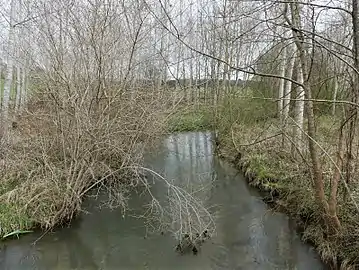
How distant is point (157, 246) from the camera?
6.88m

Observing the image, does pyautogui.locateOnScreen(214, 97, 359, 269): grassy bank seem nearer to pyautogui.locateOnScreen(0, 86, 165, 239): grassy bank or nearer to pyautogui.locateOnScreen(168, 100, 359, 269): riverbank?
pyautogui.locateOnScreen(168, 100, 359, 269): riverbank

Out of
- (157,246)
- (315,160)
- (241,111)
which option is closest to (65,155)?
(157,246)

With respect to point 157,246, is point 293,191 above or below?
above

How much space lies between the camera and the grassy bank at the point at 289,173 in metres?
5.77

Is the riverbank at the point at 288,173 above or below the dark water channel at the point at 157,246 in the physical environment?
above

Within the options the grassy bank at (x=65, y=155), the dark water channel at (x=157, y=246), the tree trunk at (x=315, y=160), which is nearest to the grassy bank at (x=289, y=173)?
the tree trunk at (x=315, y=160)

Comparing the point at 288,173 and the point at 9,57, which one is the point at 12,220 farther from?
the point at 9,57

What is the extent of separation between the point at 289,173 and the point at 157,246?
3560 mm

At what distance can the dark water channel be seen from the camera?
629 centimetres

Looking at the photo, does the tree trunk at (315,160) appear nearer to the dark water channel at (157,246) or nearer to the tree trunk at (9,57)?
the dark water channel at (157,246)

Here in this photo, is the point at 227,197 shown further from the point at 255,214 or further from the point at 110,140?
the point at 110,140

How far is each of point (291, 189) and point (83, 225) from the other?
425 centimetres

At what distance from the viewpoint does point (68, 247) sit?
22.9 feet

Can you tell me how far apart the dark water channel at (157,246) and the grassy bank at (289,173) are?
12.0 inches
